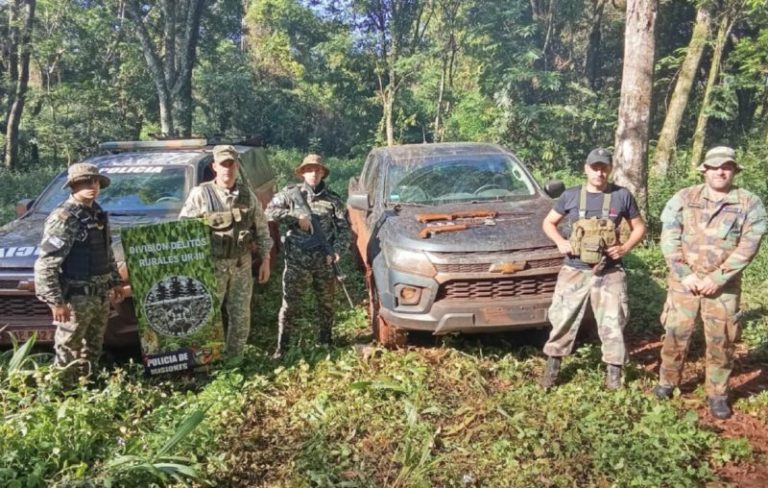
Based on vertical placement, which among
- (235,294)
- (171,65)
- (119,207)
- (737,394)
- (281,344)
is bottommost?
(737,394)

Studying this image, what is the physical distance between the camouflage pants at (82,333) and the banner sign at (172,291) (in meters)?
0.27

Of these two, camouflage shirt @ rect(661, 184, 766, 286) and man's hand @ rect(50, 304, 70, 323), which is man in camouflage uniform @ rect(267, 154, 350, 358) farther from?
camouflage shirt @ rect(661, 184, 766, 286)

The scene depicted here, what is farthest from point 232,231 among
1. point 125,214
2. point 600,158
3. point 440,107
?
point 440,107

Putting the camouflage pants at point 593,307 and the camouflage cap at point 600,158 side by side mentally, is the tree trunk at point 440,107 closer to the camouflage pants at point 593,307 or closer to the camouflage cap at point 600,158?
the camouflage cap at point 600,158

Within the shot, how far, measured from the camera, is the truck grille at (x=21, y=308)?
182 inches

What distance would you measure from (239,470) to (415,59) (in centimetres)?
1632

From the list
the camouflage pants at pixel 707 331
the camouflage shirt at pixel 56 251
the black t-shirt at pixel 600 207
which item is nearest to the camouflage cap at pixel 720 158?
the black t-shirt at pixel 600 207

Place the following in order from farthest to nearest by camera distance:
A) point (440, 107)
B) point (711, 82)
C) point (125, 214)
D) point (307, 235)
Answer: point (440, 107)
point (711, 82)
point (125, 214)
point (307, 235)

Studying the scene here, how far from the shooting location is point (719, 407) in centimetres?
420

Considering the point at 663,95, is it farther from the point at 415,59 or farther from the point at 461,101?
the point at 415,59

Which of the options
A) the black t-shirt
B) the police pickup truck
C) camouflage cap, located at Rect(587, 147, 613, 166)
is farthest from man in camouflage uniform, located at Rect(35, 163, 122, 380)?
camouflage cap, located at Rect(587, 147, 613, 166)

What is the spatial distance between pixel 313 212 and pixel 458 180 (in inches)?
59.7

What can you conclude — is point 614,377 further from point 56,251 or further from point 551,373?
point 56,251

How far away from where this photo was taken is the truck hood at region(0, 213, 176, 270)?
4676 mm
